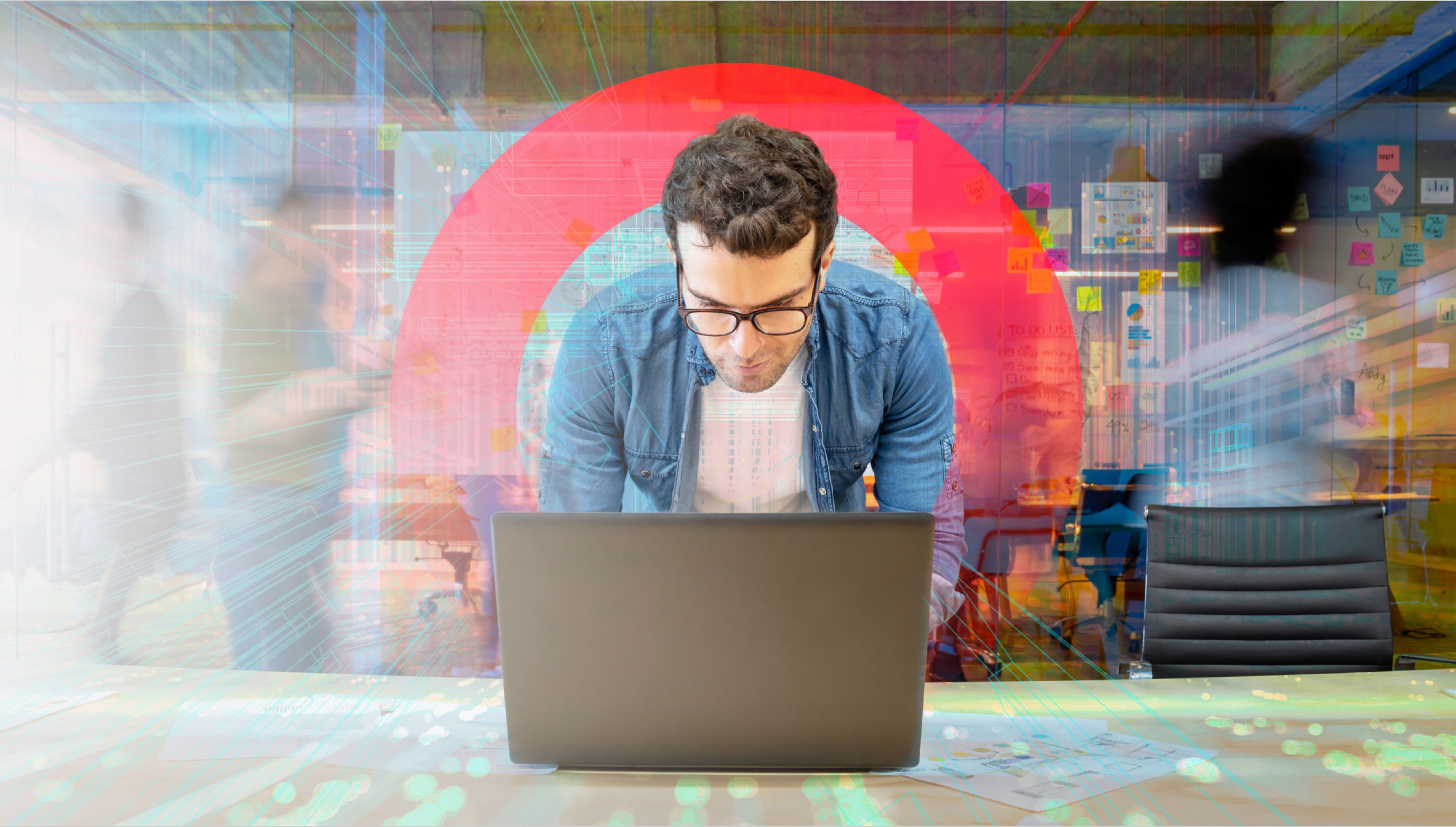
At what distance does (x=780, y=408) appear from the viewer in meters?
1.67

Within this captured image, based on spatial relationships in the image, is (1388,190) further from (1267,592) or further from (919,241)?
(1267,592)

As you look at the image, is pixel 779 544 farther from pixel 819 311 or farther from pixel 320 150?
pixel 320 150

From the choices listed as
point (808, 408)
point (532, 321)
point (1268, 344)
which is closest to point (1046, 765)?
point (808, 408)

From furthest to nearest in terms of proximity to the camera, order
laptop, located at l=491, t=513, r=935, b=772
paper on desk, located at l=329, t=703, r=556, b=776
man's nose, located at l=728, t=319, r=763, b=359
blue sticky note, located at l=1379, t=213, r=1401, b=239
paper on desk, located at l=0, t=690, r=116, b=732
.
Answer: blue sticky note, located at l=1379, t=213, r=1401, b=239 < man's nose, located at l=728, t=319, r=763, b=359 < paper on desk, located at l=0, t=690, r=116, b=732 < paper on desk, located at l=329, t=703, r=556, b=776 < laptop, located at l=491, t=513, r=935, b=772

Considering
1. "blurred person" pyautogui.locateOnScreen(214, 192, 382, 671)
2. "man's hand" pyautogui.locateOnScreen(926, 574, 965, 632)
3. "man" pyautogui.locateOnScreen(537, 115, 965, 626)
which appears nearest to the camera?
"man's hand" pyautogui.locateOnScreen(926, 574, 965, 632)

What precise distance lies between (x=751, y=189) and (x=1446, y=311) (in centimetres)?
364

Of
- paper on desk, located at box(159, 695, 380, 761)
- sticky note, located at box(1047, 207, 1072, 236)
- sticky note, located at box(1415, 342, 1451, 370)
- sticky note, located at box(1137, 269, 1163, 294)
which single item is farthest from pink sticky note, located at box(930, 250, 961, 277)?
paper on desk, located at box(159, 695, 380, 761)

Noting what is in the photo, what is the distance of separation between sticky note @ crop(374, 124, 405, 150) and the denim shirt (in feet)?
6.63

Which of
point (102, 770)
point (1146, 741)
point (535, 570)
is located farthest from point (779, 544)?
point (102, 770)

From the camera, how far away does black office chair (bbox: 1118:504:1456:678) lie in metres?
1.68

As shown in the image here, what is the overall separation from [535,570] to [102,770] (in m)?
0.61

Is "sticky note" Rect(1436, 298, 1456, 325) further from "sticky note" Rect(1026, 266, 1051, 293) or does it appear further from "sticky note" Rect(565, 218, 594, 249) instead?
"sticky note" Rect(565, 218, 594, 249)

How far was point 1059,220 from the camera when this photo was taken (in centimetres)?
310

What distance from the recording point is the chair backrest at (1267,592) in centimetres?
168
